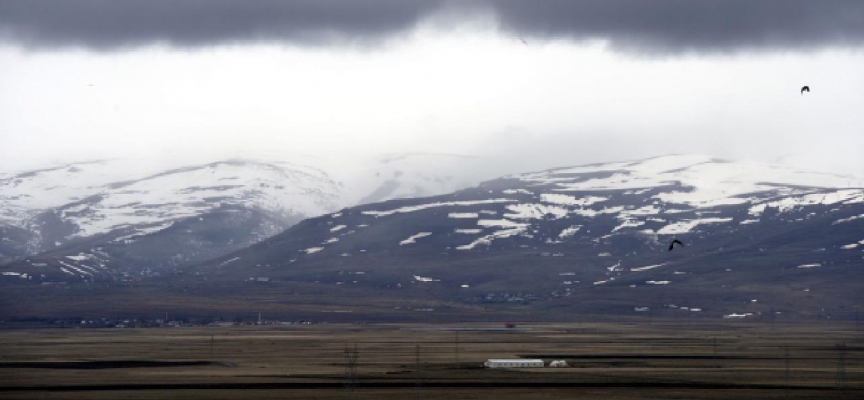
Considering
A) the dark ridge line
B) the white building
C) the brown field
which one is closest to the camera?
the brown field

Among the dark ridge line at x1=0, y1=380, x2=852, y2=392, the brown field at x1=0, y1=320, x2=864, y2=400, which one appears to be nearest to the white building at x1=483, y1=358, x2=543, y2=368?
the brown field at x1=0, y1=320, x2=864, y2=400

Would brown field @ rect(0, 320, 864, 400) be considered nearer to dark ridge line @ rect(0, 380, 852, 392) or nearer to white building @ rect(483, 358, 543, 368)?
dark ridge line @ rect(0, 380, 852, 392)

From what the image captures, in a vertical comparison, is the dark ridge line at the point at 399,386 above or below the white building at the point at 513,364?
below

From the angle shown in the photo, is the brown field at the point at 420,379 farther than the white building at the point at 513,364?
No

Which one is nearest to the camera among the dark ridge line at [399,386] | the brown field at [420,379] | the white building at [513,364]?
the brown field at [420,379]

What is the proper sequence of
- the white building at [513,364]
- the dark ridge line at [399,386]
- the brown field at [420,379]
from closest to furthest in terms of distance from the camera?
the brown field at [420,379] → the dark ridge line at [399,386] → the white building at [513,364]

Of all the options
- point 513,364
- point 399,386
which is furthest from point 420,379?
point 513,364

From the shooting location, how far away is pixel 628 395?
143250 millimetres

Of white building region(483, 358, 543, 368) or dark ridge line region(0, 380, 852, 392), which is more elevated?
white building region(483, 358, 543, 368)

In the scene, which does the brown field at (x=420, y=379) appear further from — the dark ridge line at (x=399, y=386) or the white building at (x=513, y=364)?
the white building at (x=513, y=364)

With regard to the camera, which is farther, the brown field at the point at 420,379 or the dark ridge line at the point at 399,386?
the dark ridge line at the point at 399,386

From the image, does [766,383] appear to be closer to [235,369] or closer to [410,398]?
[410,398]

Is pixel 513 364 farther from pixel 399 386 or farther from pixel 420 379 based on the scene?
pixel 399 386

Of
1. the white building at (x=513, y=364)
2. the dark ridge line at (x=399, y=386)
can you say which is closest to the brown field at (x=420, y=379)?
the dark ridge line at (x=399, y=386)
